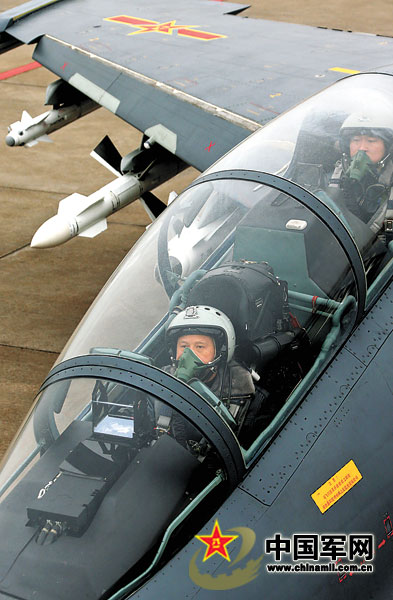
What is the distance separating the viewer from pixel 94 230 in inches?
362

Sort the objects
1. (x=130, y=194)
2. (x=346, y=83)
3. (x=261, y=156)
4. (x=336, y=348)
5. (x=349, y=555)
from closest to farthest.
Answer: (x=349, y=555)
(x=336, y=348)
(x=261, y=156)
(x=346, y=83)
(x=130, y=194)

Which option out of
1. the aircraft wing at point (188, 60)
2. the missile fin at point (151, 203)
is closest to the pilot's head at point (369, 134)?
the aircraft wing at point (188, 60)

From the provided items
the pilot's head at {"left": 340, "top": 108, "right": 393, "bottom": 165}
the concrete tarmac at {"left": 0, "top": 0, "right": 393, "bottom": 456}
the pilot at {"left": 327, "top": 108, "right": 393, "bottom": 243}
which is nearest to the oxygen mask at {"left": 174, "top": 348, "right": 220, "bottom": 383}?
the pilot at {"left": 327, "top": 108, "right": 393, "bottom": 243}

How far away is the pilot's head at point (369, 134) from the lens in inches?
213

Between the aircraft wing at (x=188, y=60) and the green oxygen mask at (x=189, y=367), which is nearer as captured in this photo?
the green oxygen mask at (x=189, y=367)

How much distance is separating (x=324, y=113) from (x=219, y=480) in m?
3.09

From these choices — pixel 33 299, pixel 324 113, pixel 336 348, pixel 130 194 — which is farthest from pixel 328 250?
pixel 33 299

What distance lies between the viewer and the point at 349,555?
4.07 meters

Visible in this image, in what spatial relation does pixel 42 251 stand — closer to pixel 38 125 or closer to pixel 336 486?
pixel 38 125

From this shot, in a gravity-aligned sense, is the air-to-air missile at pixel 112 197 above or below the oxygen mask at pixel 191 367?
below

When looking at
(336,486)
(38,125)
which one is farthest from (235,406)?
(38,125)

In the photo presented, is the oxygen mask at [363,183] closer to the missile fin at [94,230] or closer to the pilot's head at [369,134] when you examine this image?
the pilot's head at [369,134]

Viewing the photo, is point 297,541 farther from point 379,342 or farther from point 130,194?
point 130,194

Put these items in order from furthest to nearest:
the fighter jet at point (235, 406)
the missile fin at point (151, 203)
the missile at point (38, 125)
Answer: the missile at point (38, 125) → the missile fin at point (151, 203) → the fighter jet at point (235, 406)
